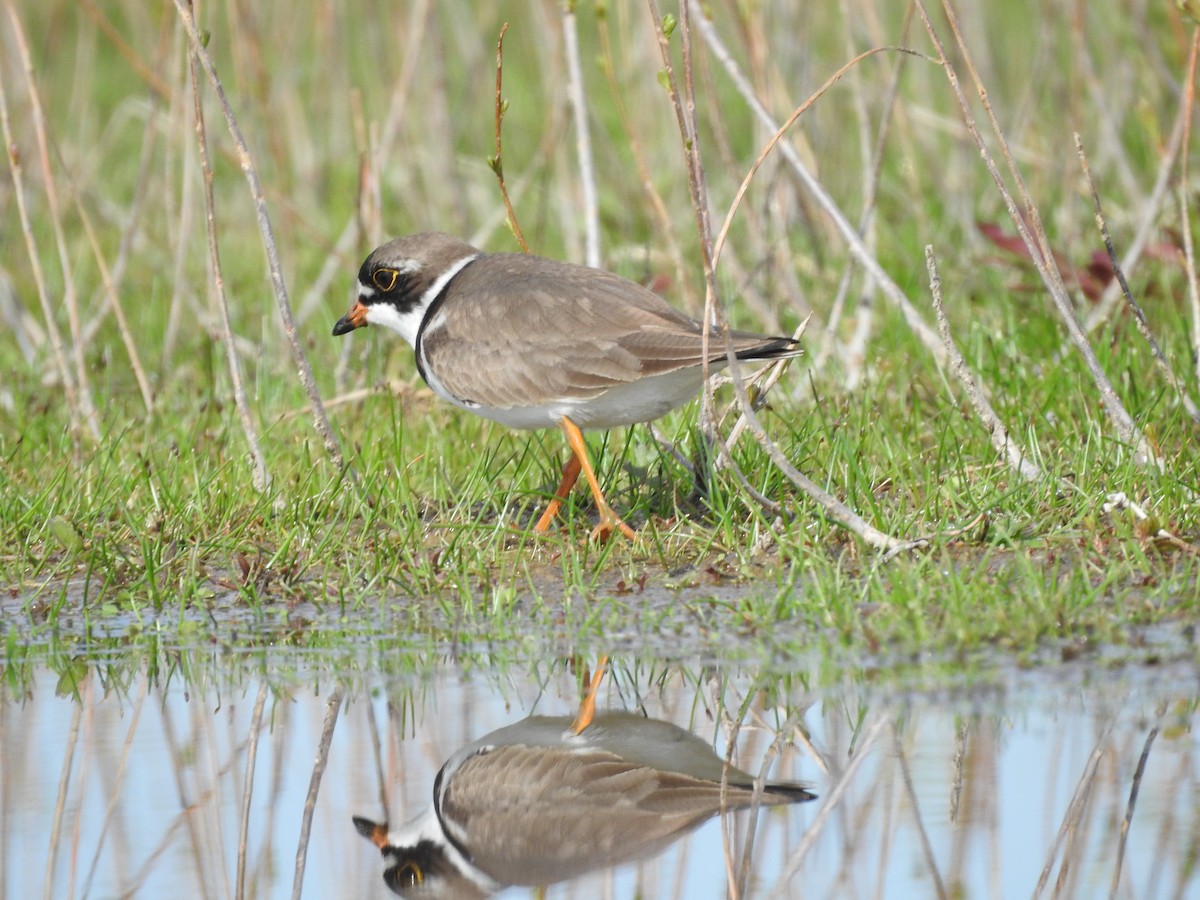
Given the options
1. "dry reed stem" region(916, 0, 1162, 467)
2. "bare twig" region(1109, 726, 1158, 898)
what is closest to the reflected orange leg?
"bare twig" region(1109, 726, 1158, 898)

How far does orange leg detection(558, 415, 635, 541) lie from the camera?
207 inches

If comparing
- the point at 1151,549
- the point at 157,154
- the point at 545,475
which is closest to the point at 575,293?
the point at 545,475

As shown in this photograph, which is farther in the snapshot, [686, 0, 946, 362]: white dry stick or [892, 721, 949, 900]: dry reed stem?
[686, 0, 946, 362]: white dry stick

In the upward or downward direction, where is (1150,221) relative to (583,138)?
downward

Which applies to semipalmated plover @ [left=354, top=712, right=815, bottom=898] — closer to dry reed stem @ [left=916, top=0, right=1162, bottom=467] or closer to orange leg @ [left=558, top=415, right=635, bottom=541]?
A: orange leg @ [left=558, top=415, right=635, bottom=541]

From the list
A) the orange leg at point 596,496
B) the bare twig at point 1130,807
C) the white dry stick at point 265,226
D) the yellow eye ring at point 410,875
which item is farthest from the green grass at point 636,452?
the yellow eye ring at point 410,875

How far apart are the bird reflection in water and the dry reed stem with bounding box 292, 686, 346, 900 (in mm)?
120

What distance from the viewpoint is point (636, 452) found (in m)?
6.31

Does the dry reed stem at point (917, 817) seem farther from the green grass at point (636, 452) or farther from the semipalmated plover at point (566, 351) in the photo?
the semipalmated plover at point (566, 351)

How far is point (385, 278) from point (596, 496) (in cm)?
135

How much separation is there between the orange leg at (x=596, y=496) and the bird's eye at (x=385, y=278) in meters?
1.05

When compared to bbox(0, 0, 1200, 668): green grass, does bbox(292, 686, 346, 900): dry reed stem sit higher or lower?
lower

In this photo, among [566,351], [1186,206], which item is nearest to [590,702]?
[566,351]

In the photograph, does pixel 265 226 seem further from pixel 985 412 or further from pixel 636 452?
pixel 985 412
